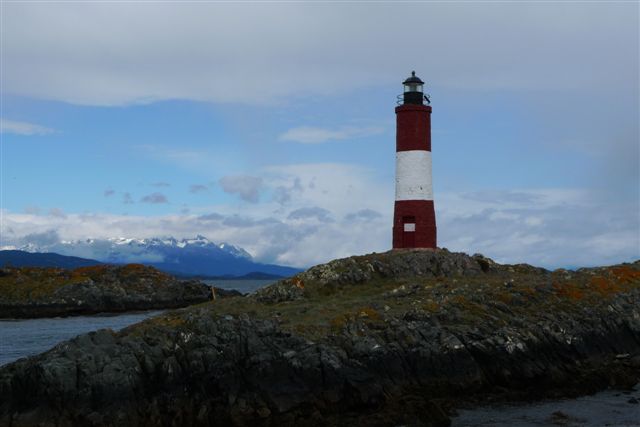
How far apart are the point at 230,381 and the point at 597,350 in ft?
49.2

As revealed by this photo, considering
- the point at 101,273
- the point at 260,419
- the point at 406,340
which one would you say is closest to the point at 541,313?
the point at 406,340

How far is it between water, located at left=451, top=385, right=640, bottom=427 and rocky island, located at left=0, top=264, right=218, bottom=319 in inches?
2065

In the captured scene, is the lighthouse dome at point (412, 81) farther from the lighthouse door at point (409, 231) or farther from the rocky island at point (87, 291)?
the rocky island at point (87, 291)

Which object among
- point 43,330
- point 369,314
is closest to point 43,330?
point 43,330

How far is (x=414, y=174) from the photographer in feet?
135

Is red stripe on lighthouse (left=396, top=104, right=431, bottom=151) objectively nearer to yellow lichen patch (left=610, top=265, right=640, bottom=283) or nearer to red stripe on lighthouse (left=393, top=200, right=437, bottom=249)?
red stripe on lighthouse (left=393, top=200, right=437, bottom=249)

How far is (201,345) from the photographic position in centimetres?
2433

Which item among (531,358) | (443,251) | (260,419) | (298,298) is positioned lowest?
(260,419)

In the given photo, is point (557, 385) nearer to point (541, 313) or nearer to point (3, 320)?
point (541, 313)

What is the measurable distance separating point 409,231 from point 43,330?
27710 millimetres

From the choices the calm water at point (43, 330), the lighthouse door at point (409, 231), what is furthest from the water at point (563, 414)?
the calm water at point (43, 330)

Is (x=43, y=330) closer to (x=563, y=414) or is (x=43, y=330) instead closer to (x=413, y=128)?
(x=413, y=128)

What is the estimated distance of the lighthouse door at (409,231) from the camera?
135 feet

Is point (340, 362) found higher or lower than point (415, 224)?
lower
